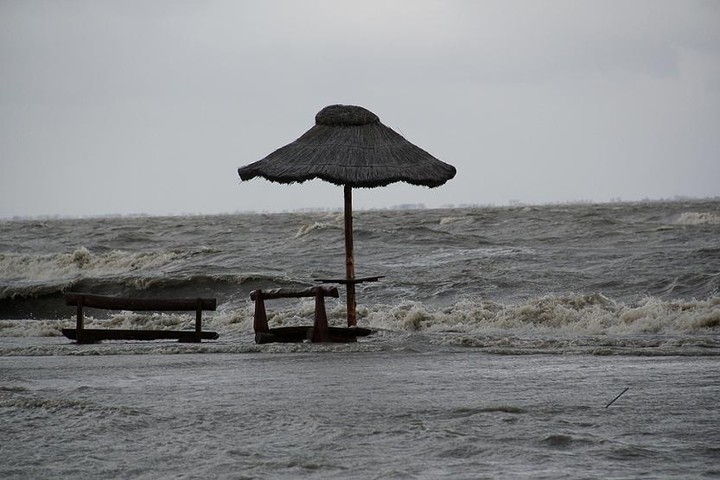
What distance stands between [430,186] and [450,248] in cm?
1567

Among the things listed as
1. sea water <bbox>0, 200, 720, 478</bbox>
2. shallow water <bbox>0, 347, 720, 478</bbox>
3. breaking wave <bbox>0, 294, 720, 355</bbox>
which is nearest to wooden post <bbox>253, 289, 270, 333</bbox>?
breaking wave <bbox>0, 294, 720, 355</bbox>

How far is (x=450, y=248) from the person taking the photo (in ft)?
90.5

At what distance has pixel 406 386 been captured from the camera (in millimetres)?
8078

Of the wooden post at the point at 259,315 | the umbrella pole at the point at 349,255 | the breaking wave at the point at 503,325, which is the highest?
the umbrella pole at the point at 349,255

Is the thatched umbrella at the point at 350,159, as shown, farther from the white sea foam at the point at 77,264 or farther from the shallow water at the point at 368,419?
the white sea foam at the point at 77,264

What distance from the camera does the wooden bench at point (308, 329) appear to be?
1173 cm

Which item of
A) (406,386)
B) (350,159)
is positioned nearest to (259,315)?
(350,159)

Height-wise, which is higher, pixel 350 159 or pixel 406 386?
pixel 350 159

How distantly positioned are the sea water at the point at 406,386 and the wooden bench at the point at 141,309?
265 millimetres

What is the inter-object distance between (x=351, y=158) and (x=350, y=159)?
0.02 metres

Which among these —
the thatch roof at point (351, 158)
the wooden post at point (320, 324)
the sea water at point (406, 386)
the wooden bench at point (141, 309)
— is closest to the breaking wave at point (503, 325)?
the sea water at point (406, 386)

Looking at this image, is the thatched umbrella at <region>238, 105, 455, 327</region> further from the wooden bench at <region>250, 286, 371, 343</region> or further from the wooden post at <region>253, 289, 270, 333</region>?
the wooden post at <region>253, 289, 270, 333</region>

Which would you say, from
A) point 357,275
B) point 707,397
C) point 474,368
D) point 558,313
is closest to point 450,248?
point 357,275

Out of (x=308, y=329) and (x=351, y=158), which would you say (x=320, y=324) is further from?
(x=351, y=158)
